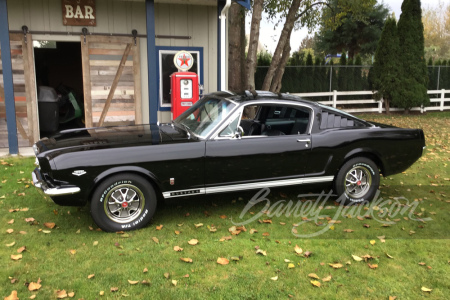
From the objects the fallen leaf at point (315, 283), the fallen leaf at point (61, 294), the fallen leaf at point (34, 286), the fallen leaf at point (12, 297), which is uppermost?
the fallen leaf at point (34, 286)

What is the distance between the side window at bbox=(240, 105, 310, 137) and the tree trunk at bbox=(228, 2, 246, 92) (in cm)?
783

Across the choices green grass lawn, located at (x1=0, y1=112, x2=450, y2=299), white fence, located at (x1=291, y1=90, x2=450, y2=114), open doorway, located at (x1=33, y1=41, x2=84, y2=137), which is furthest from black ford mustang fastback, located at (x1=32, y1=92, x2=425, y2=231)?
white fence, located at (x1=291, y1=90, x2=450, y2=114)

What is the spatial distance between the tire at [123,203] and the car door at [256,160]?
0.75m

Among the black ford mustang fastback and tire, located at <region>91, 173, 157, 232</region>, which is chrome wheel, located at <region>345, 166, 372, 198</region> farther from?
tire, located at <region>91, 173, 157, 232</region>

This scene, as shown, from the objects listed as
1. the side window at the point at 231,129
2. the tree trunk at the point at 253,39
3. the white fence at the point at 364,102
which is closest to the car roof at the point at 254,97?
the side window at the point at 231,129

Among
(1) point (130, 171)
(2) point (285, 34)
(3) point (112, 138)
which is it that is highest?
(2) point (285, 34)

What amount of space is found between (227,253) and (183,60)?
6.33 m

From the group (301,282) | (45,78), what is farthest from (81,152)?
(45,78)

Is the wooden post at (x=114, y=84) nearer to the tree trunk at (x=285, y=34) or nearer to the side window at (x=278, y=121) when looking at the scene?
the side window at (x=278, y=121)

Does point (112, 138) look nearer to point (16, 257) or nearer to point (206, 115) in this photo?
point (206, 115)

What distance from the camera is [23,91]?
934 centimetres

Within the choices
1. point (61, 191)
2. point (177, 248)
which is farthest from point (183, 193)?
point (61, 191)

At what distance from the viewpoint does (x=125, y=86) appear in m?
9.95

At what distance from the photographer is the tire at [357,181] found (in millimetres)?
5512
